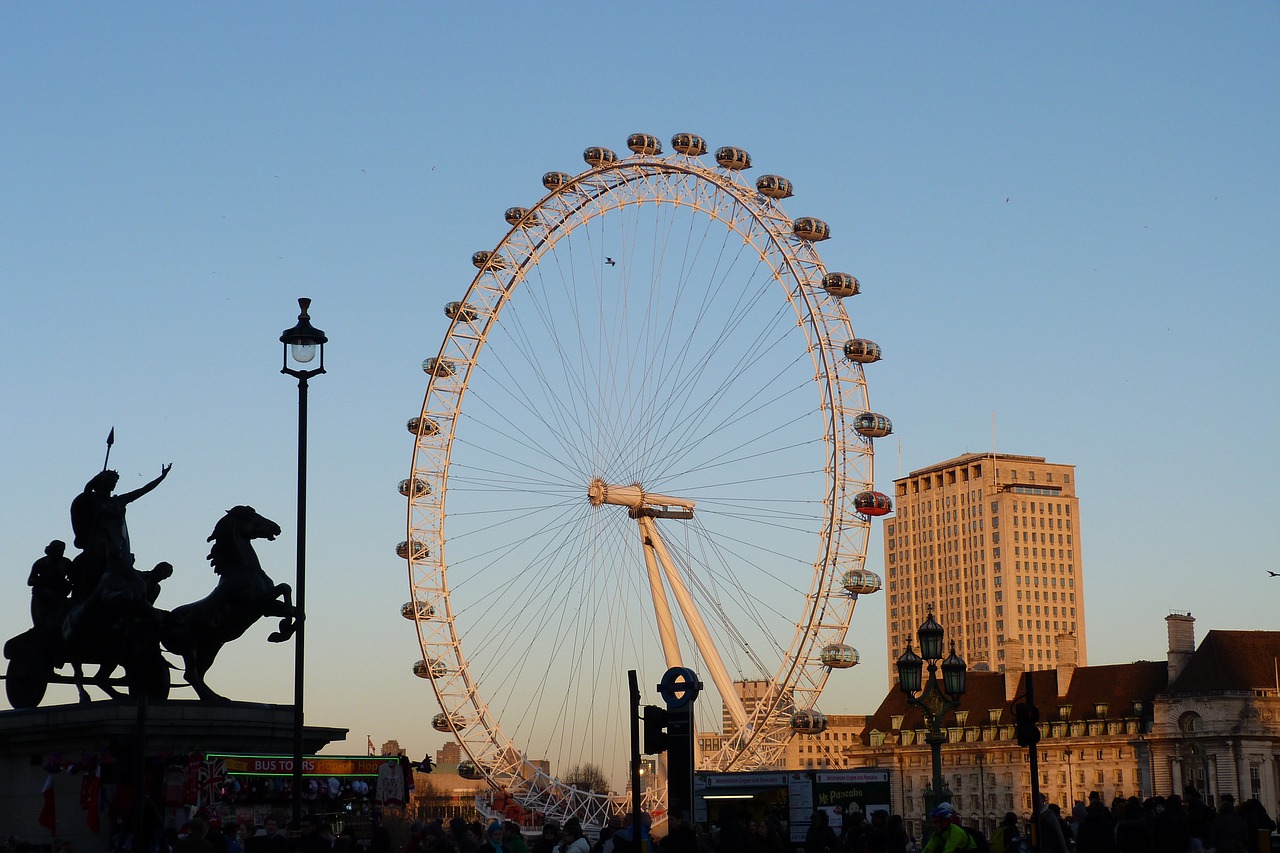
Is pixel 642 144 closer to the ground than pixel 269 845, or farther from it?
farther from it

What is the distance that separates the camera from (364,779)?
Result: 27.8m

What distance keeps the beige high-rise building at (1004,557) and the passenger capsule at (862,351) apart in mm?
135240

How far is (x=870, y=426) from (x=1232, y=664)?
5760cm

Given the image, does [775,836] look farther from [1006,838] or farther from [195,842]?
[195,842]

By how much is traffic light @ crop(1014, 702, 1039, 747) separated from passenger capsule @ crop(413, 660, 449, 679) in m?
34.5

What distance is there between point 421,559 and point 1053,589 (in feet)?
470

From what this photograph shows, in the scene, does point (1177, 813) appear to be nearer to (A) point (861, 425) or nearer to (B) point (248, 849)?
(B) point (248, 849)

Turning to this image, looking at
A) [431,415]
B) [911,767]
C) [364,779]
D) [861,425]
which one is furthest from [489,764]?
[911,767]

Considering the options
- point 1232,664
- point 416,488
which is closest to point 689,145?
point 416,488

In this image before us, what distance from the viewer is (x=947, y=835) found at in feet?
56.3

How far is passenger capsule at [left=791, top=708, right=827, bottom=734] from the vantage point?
165 feet

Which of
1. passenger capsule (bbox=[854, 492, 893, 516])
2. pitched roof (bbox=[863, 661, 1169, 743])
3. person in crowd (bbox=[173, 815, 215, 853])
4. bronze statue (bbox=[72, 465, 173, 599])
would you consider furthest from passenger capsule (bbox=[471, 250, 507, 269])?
pitched roof (bbox=[863, 661, 1169, 743])

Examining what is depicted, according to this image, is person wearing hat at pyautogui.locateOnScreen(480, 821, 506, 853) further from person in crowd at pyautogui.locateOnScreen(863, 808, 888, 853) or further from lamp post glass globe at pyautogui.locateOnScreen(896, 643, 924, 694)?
lamp post glass globe at pyautogui.locateOnScreen(896, 643, 924, 694)

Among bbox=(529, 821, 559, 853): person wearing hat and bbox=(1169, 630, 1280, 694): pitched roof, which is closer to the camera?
bbox=(529, 821, 559, 853): person wearing hat
